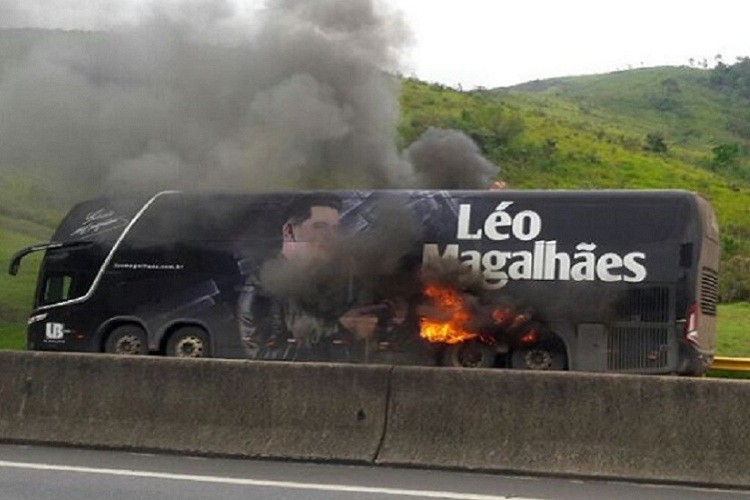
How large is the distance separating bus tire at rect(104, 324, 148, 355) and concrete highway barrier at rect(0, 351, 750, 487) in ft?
26.6

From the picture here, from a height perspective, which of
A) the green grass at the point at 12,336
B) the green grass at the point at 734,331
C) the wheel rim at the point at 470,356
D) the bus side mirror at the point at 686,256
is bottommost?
the green grass at the point at 12,336

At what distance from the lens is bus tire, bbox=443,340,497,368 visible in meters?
16.4

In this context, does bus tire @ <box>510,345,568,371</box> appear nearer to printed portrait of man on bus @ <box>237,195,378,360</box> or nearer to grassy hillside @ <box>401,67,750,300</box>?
printed portrait of man on bus @ <box>237,195,378,360</box>

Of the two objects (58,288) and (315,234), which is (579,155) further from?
(58,288)

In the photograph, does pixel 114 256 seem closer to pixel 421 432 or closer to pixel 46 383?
pixel 46 383

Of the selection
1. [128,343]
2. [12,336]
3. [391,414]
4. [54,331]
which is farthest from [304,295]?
[391,414]

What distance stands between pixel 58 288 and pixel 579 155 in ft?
96.1

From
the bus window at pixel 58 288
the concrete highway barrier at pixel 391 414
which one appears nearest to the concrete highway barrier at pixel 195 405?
the concrete highway barrier at pixel 391 414

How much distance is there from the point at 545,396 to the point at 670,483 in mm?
1038

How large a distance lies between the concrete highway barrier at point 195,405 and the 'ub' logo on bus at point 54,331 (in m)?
8.36

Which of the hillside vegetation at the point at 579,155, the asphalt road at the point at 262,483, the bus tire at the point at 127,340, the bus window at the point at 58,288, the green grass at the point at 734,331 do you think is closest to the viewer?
the asphalt road at the point at 262,483

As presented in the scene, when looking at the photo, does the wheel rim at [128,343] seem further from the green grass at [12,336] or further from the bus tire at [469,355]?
the bus tire at [469,355]

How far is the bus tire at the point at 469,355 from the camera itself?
16422 mm

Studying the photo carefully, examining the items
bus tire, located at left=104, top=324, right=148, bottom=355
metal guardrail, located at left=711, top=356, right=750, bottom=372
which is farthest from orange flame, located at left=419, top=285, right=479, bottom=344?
bus tire, located at left=104, top=324, right=148, bottom=355
